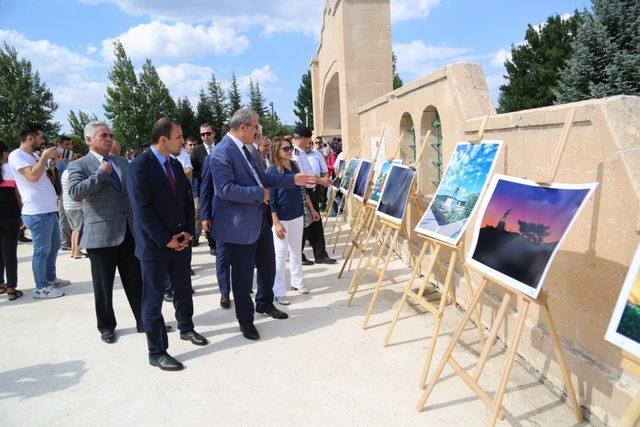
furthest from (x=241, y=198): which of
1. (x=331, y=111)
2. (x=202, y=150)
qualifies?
(x=331, y=111)

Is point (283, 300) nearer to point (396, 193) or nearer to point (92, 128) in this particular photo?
point (396, 193)

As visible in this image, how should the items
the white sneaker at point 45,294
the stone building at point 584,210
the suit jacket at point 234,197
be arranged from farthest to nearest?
the white sneaker at point 45,294 < the suit jacket at point 234,197 < the stone building at point 584,210

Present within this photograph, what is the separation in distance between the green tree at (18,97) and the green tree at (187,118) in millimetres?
9466

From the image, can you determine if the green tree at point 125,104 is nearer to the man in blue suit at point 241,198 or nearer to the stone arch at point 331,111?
the stone arch at point 331,111

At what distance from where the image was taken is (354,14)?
8453 mm

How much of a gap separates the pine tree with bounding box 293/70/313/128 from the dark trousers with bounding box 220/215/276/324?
45.9 metres

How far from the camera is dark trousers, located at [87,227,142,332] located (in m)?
3.63

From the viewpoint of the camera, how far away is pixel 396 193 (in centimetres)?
406

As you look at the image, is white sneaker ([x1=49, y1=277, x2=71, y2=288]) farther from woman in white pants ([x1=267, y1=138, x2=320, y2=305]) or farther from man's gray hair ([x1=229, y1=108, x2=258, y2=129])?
man's gray hair ([x1=229, y1=108, x2=258, y2=129])

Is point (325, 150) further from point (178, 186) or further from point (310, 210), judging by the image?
point (178, 186)

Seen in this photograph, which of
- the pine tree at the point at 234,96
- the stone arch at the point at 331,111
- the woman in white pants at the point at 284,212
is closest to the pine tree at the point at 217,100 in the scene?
the pine tree at the point at 234,96

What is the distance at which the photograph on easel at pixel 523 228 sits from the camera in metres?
2.08

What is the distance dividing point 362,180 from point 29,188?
4027 mm

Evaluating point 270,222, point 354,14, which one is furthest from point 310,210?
point 354,14
